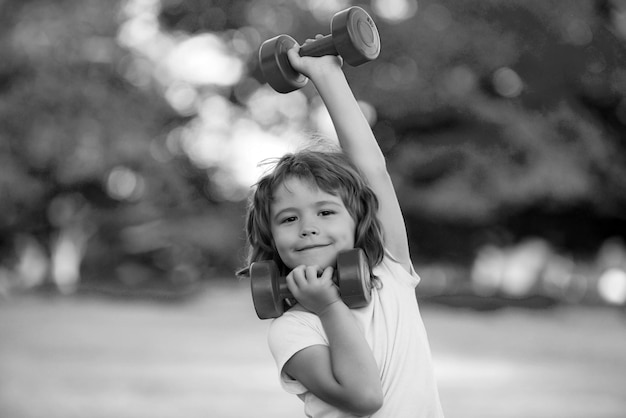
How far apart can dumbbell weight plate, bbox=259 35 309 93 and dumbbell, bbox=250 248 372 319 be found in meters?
0.53

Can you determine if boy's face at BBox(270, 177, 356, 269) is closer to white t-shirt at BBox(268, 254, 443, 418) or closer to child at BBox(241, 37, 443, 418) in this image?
child at BBox(241, 37, 443, 418)

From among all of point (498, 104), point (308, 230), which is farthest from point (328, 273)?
point (498, 104)

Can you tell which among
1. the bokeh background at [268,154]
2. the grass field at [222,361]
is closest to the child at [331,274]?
the grass field at [222,361]

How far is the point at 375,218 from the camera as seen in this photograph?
185 centimetres

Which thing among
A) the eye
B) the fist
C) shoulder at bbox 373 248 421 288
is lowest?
the fist

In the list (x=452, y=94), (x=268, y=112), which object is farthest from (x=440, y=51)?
(x=268, y=112)

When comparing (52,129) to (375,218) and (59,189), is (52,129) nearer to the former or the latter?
(59,189)

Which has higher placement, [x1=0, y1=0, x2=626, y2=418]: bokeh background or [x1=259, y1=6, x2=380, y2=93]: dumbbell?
[x1=0, y1=0, x2=626, y2=418]: bokeh background

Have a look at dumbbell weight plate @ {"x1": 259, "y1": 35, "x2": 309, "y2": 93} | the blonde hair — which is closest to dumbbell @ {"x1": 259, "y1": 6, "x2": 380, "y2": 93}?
dumbbell weight plate @ {"x1": 259, "y1": 35, "x2": 309, "y2": 93}

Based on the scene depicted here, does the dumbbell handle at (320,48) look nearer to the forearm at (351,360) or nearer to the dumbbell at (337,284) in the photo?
the dumbbell at (337,284)

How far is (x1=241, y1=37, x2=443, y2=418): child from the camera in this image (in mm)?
1594

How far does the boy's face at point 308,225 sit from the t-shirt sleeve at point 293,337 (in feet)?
0.40

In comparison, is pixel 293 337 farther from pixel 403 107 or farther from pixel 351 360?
pixel 403 107

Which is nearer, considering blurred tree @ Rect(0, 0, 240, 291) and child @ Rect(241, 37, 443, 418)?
child @ Rect(241, 37, 443, 418)
